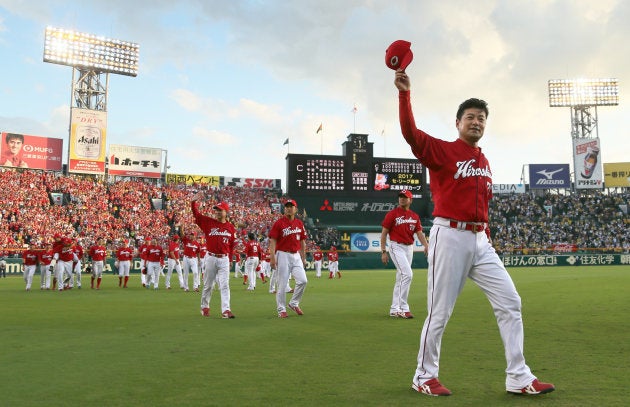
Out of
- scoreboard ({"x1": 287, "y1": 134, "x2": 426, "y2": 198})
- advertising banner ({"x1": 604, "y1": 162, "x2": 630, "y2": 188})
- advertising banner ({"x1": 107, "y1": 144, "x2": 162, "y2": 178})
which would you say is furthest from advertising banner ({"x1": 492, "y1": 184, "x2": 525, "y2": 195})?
advertising banner ({"x1": 107, "y1": 144, "x2": 162, "y2": 178})

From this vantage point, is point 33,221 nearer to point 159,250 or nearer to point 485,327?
point 159,250

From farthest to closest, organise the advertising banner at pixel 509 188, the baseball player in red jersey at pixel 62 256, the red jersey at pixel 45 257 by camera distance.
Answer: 1. the advertising banner at pixel 509 188
2. the red jersey at pixel 45 257
3. the baseball player in red jersey at pixel 62 256

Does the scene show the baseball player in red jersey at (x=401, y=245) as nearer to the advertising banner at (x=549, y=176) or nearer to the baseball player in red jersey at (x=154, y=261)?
the baseball player in red jersey at (x=154, y=261)

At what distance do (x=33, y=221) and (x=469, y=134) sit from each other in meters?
39.8

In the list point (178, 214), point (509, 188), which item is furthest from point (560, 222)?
point (178, 214)

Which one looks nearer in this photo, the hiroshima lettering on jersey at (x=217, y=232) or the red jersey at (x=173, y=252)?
the hiroshima lettering on jersey at (x=217, y=232)

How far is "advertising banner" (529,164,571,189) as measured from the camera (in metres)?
62.6

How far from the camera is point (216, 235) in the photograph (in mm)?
11117

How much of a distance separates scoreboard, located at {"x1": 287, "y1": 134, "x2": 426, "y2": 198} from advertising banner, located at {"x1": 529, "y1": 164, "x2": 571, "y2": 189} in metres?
22.3

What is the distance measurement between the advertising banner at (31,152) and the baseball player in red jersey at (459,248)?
5065 cm

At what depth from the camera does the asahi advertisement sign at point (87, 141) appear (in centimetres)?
4684

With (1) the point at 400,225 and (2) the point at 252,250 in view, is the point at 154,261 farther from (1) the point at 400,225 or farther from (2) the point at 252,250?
(1) the point at 400,225

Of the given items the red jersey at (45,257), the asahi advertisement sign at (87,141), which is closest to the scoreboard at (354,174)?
the asahi advertisement sign at (87,141)

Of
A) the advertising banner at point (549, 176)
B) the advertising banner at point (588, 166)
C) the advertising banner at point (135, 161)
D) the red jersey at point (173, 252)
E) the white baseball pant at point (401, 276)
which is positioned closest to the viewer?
the white baseball pant at point (401, 276)
